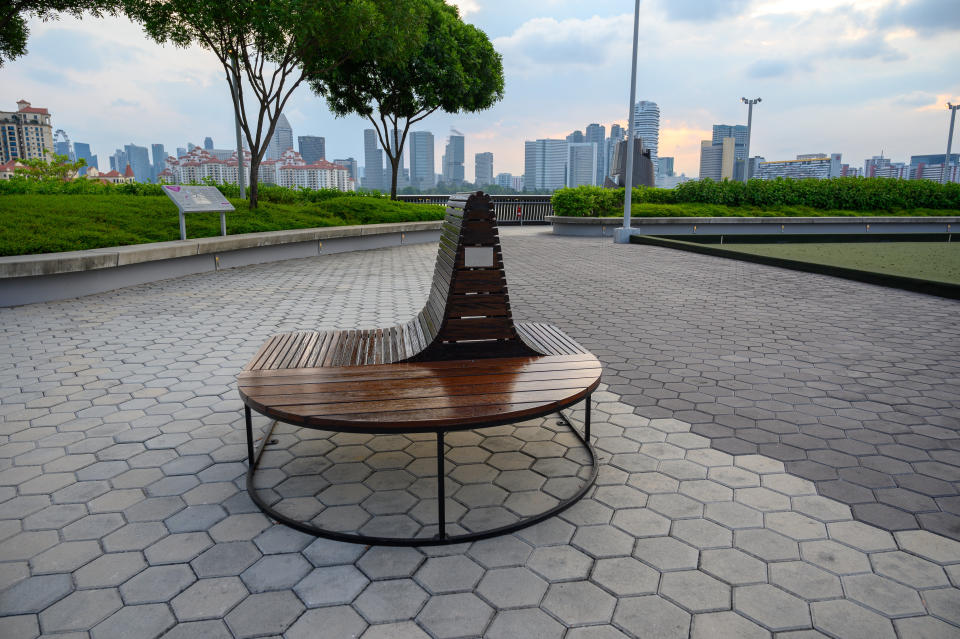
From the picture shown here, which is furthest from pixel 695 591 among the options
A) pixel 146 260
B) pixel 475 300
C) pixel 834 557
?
pixel 146 260

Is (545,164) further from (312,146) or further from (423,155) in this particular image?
(312,146)

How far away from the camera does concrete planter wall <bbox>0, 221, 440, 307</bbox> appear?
292 inches

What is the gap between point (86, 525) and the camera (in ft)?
8.80

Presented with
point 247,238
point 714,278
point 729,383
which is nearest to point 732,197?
point 714,278

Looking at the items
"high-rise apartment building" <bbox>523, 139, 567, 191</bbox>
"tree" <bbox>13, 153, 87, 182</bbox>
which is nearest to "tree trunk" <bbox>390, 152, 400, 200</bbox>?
"tree" <bbox>13, 153, 87, 182</bbox>

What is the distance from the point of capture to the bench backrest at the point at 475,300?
10.8 feet

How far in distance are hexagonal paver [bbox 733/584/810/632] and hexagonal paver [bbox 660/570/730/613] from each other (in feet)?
0.17

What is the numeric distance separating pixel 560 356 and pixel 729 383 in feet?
6.78

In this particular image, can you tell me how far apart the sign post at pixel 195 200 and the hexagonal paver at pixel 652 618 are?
9.99 meters

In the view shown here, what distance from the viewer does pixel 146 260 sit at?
8.85 m

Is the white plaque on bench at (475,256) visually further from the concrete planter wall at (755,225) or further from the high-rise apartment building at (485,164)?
the high-rise apartment building at (485,164)

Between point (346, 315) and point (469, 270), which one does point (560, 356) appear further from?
point (346, 315)

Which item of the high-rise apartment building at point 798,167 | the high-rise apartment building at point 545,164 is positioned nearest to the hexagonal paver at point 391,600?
the high-rise apartment building at point 545,164

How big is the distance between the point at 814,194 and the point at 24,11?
23.9 metres
